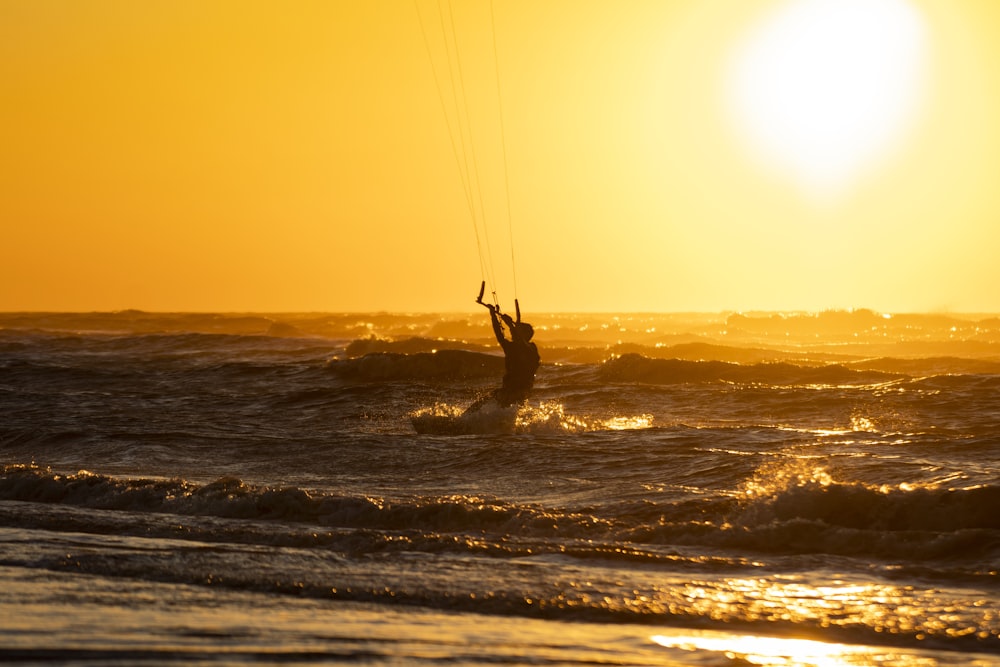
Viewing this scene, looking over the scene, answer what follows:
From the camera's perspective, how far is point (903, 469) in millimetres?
14492

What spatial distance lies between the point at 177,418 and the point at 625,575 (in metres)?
15.4

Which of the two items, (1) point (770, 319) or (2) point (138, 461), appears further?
(1) point (770, 319)

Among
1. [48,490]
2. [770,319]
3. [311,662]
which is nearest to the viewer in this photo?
[311,662]

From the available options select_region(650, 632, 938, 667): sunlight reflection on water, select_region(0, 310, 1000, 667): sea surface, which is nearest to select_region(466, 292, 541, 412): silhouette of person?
select_region(0, 310, 1000, 667): sea surface

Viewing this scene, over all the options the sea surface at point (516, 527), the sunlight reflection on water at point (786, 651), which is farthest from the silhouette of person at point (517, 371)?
the sunlight reflection on water at point (786, 651)

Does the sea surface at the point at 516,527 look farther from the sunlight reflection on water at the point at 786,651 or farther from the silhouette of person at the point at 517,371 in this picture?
the silhouette of person at the point at 517,371

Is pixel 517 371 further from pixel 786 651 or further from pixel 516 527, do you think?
pixel 786 651

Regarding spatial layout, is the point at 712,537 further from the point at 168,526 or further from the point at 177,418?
the point at 177,418

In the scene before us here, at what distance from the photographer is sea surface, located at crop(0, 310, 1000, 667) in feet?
25.1

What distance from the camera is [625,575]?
9.59 meters

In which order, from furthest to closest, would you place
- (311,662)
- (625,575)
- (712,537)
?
1. (712,537)
2. (625,575)
3. (311,662)

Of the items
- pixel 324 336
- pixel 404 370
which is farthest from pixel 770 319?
pixel 404 370

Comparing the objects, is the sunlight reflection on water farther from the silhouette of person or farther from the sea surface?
the silhouette of person

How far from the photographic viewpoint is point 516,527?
11.6 meters
